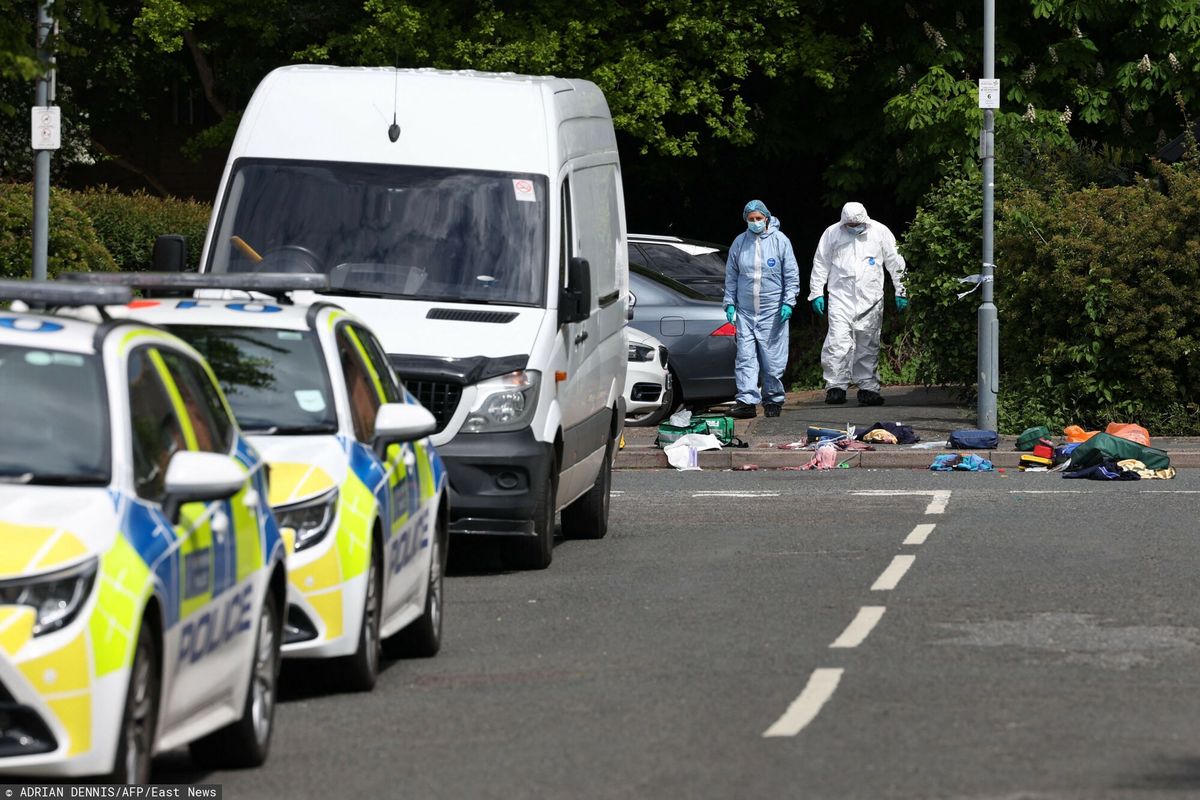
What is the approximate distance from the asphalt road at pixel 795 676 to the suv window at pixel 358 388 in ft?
3.26

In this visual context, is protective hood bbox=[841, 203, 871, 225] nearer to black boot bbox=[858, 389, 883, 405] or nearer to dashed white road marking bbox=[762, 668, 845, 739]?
black boot bbox=[858, 389, 883, 405]

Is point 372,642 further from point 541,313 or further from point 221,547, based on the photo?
point 541,313

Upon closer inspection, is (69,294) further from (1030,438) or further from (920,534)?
(1030,438)

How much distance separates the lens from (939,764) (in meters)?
7.50

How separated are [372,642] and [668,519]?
296 inches

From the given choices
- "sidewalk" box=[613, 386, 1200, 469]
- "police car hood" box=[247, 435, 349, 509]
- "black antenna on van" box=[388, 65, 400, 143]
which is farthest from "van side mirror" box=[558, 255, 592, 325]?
"sidewalk" box=[613, 386, 1200, 469]

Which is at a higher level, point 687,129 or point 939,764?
point 687,129

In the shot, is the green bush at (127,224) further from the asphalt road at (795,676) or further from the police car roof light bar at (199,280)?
the police car roof light bar at (199,280)

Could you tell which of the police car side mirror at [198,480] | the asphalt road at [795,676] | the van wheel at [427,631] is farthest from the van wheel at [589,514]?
the police car side mirror at [198,480]

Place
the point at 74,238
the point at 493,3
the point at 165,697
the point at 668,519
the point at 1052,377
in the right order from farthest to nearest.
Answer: the point at 493,3 < the point at 74,238 < the point at 1052,377 < the point at 668,519 < the point at 165,697

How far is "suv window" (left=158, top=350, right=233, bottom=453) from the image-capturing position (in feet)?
24.5

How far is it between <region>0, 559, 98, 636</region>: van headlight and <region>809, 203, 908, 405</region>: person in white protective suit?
2025cm

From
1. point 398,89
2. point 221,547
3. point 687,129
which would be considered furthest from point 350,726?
point 687,129

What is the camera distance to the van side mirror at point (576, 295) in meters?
13.7
